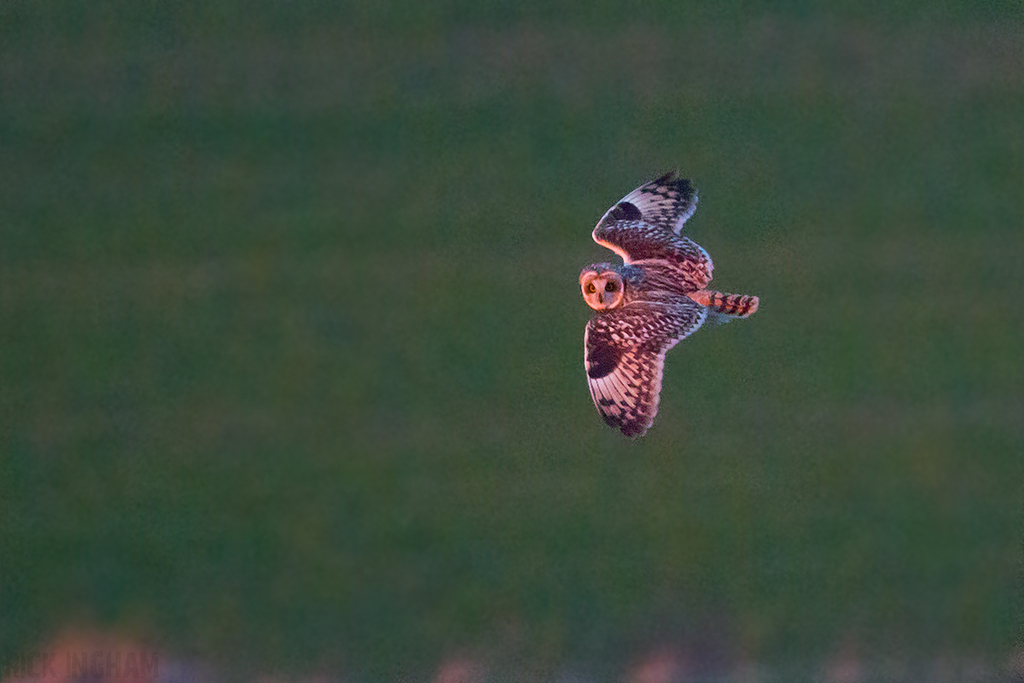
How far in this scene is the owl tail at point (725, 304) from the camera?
4.35 m

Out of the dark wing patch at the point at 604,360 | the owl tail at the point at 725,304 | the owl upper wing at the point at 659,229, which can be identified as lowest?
the dark wing patch at the point at 604,360

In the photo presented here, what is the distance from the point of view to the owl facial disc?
14.4 ft

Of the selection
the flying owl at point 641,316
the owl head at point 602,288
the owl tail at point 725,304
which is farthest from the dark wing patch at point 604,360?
the owl tail at point 725,304

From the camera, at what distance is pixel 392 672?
19.4 feet

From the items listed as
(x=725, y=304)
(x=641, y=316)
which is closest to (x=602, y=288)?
(x=641, y=316)

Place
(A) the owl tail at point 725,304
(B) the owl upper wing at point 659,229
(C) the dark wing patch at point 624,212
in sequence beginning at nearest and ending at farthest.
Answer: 1. (A) the owl tail at point 725,304
2. (B) the owl upper wing at point 659,229
3. (C) the dark wing patch at point 624,212

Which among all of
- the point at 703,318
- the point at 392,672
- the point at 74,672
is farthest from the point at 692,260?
the point at 74,672

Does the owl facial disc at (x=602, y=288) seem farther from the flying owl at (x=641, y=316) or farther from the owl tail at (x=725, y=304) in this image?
the owl tail at (x=725, y=304)

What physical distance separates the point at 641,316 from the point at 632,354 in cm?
12

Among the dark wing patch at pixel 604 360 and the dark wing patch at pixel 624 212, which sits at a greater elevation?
the dark wing patch at pixel 624 212

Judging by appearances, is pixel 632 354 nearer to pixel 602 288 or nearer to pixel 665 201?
pixel 602 288

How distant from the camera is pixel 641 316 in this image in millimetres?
4434

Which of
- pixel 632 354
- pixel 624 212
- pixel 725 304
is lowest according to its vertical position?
pixel 632 354

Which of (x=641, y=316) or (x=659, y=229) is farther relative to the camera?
(x=659, y=229)
